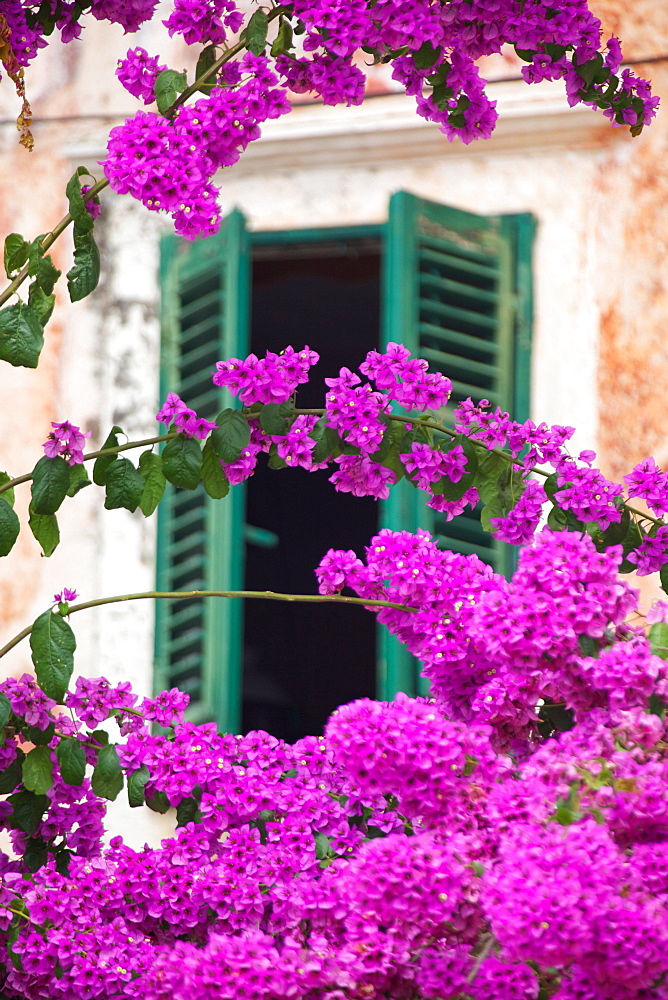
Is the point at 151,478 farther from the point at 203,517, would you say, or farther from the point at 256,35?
the point at 203,517

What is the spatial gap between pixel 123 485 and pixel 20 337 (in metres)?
0.24

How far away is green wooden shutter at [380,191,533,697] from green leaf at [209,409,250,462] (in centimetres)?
162

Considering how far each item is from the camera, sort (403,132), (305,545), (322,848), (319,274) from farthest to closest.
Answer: (305,545)
(319,274)
(403,132)
(322,848)

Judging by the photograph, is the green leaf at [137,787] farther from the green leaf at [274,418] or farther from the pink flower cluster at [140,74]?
the pink flower cluster at [140,74]

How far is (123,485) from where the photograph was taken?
6.03 feet

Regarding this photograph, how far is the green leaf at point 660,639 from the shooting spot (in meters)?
1.47

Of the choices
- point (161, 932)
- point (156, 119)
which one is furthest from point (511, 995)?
point (156, 119)

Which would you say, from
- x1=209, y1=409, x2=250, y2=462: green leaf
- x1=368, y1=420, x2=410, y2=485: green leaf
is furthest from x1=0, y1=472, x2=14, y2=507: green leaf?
x1=368, y1=420, x2=410, y2=485: green leaf

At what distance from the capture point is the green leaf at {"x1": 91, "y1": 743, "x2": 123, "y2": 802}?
5.90 ft

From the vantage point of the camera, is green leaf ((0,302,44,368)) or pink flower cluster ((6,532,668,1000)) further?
green leaf ((0,302,44,368))

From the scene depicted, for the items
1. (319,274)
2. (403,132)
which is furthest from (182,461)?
(319,274)

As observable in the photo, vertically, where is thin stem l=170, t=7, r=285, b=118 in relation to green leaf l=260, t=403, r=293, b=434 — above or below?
above

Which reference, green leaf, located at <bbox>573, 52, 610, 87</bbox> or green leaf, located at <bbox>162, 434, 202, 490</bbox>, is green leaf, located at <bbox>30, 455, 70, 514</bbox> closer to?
green leaf, located at <bbox>162, 434, 202, 490</bbox>

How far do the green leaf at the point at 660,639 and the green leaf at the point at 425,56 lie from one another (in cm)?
88
